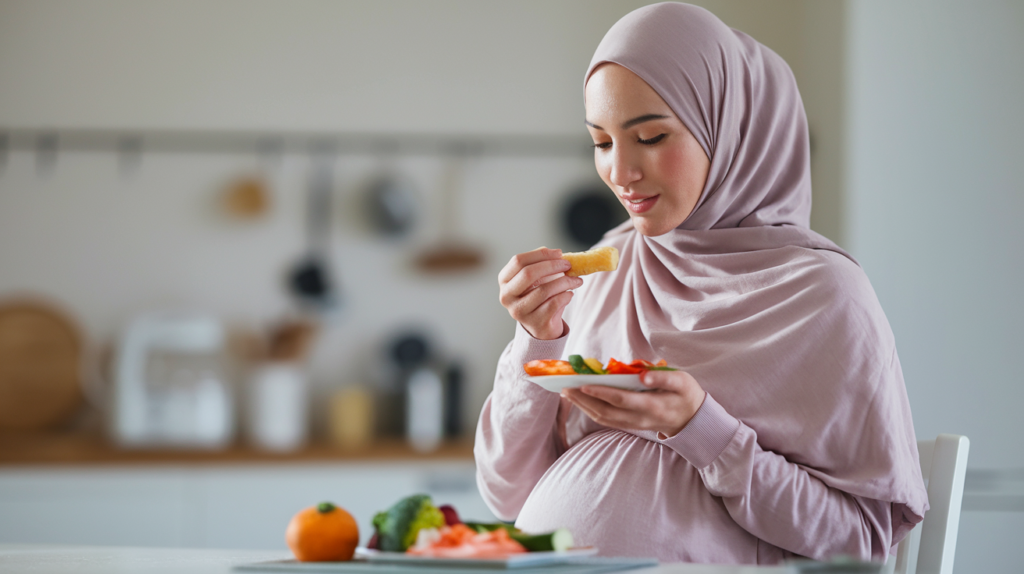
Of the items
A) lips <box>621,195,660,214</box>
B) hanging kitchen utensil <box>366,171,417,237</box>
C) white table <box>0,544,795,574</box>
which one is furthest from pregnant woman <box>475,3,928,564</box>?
hanging kitchen utensil <box>366,171,417,237</box>

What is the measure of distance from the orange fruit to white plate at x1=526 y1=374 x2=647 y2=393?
0.24m

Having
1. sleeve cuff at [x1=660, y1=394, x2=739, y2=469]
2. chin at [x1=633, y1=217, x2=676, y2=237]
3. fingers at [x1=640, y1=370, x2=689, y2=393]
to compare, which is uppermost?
chin at [x1=633, y1=217, x2=676, y2=237]

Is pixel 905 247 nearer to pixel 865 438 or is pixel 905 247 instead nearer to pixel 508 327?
pixel 508 327

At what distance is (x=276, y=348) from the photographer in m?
2.82

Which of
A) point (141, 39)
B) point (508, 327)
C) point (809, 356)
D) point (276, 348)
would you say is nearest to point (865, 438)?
point (809, 356)

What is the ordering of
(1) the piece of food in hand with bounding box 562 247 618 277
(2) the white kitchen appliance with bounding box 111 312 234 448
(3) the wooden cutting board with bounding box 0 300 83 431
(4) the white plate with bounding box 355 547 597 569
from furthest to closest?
(3) the wooden cutting board with bounding box 0 300 83 431 < (2) the white kitchen appliance with bounding box 111 312 234 448 < (1) the piece of food in hand with bounding box 562 247 618 277 < (4) the white plate with bounding box 355 547 597 569

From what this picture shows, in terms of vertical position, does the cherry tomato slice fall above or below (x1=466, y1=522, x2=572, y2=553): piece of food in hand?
above

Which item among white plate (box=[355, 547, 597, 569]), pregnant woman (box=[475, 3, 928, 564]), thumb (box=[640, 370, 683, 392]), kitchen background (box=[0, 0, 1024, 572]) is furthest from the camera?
kitchen background (box=[0, 0, 1024, 572])

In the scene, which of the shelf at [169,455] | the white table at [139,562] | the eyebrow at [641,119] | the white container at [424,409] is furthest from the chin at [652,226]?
the white container at [424,409]

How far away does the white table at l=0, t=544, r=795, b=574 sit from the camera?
82 cm

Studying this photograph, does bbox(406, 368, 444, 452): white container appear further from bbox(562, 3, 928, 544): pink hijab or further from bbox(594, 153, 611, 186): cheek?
bbox(594, 153, 611, 186): cheek

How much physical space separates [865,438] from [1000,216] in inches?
62.6

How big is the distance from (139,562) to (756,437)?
0.69m

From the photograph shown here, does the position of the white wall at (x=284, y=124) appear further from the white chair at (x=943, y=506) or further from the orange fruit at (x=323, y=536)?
the orange fruit at (x=323, y=536)
